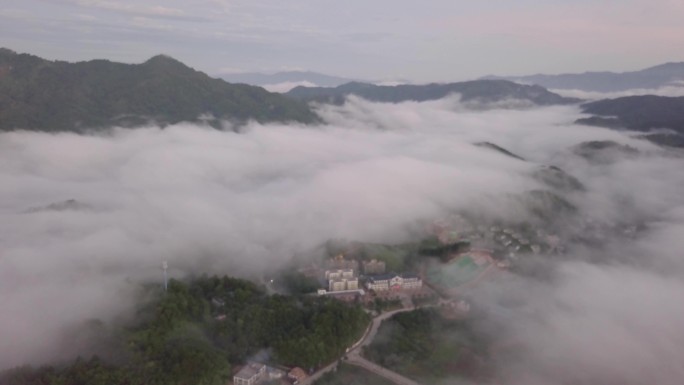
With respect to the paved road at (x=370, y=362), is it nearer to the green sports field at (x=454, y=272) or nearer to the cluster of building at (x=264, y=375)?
the cluster of building at (x=264, y=375)

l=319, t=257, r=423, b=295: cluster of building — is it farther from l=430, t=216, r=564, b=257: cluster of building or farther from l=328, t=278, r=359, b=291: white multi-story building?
l=430, t=216, r=564, b=257: cluster of building

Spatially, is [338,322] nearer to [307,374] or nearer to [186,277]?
[307,374]

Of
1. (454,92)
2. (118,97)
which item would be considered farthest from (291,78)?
(118,97)

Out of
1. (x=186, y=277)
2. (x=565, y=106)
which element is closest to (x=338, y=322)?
(x=186, y=277)

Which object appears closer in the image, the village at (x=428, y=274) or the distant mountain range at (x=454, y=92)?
the village at (x=428, y=274)

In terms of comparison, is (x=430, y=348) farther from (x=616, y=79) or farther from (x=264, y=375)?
(x=616, y=79)

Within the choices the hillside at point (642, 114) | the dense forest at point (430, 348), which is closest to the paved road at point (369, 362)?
the dense forest at point (430, 348)
